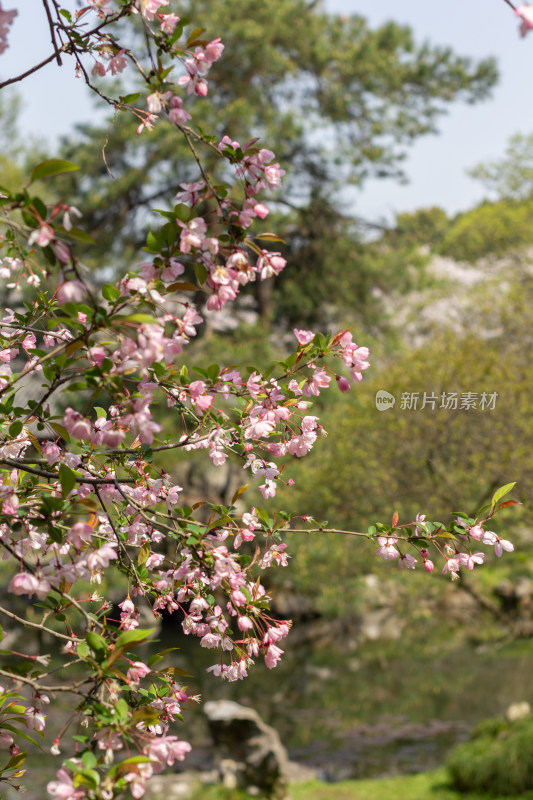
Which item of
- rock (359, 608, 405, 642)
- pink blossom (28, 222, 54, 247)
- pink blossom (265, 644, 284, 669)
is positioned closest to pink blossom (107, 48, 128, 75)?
pink blossom (28, 222, 54, 247)

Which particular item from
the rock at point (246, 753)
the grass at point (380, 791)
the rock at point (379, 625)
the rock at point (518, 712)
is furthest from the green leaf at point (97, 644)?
the rock at point (379, 625)

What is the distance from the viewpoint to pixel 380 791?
27.1ft

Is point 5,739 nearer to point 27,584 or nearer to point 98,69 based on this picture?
point 27,584

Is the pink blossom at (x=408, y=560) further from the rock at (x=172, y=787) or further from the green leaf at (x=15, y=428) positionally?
the rock at (x=172, y=787)

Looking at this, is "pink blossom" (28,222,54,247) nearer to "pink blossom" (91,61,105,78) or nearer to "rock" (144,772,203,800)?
"pink blossom" (91,61,105,78)

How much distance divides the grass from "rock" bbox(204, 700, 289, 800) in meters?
0.21

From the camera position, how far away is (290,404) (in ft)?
6.12

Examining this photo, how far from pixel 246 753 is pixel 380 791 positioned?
160cm

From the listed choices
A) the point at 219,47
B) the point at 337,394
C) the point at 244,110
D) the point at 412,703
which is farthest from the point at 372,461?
the point at 412,703

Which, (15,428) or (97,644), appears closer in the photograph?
(97,644)

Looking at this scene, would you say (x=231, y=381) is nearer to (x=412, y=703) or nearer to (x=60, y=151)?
(x=60, y=151)

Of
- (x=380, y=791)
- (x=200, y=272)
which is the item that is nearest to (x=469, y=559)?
(x=200, y=272)

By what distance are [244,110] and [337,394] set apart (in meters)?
4.05

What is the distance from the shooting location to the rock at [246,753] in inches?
313
